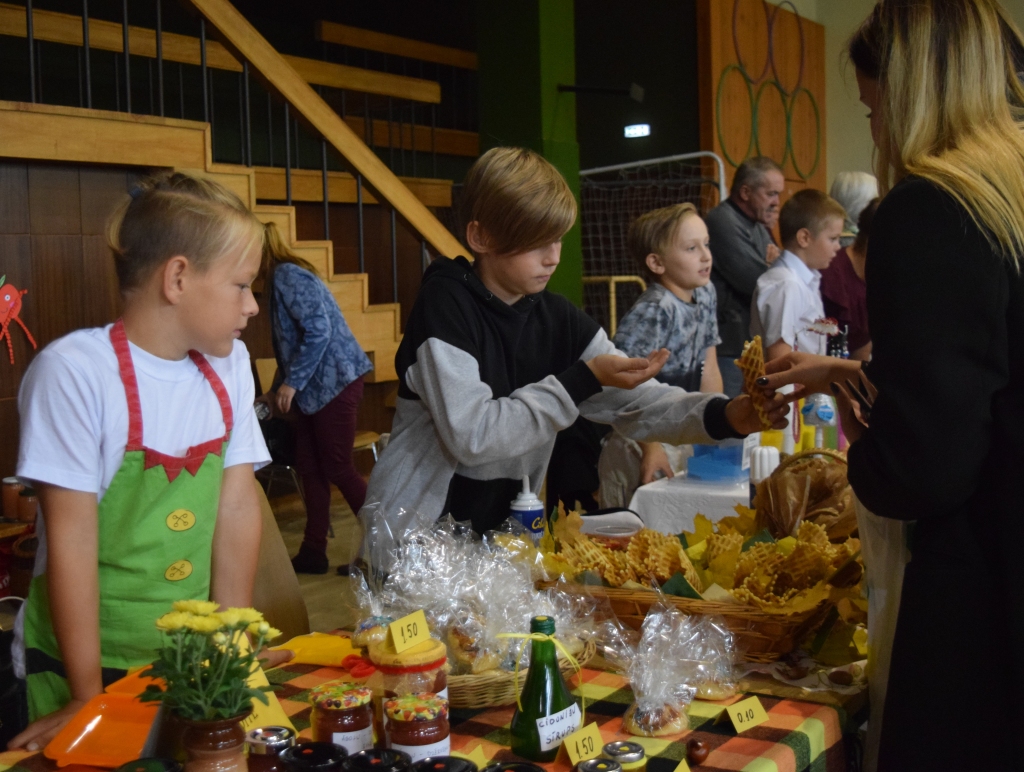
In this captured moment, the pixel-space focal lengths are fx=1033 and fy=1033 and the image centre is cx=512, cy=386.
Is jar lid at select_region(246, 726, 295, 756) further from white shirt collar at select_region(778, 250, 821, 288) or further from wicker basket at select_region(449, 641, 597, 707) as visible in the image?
white shirt collar at select_region(778, 250, 821, 288)

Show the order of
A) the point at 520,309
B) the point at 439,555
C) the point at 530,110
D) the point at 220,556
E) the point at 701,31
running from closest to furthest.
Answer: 1. the point at 439,555
2. the point at 220,556
3. the point at 520,309
4. the point at 530,110
5. the point at 701,31

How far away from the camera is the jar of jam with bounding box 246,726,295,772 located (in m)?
1.04

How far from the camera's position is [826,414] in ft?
10.4

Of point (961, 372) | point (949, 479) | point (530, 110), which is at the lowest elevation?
point (949, 479)

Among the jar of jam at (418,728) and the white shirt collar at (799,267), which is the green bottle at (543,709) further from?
the white shirt collar at (799,267)

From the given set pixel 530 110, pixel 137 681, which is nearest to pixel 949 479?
pixel 137 681

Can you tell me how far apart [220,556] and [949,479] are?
108cm

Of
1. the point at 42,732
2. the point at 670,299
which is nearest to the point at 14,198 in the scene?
the point at 670,299

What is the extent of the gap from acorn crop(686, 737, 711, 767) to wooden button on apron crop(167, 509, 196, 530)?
764mm

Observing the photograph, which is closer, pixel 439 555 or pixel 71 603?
pixel 71 603

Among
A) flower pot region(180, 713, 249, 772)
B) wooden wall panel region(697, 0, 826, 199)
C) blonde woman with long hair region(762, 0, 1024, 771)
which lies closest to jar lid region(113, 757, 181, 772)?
flower pot region(180, 713, 249, 772)

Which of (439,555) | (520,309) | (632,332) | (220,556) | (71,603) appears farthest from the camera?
(632,332)

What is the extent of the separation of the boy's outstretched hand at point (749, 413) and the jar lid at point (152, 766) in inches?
48.1

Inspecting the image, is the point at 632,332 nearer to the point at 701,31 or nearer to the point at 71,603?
the point at 71,603
